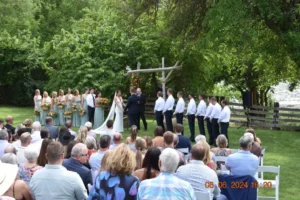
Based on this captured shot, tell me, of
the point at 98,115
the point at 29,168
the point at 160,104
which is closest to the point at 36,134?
the point at 29,168

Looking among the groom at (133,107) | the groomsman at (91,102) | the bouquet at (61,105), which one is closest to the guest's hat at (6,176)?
the groom at (133,107)

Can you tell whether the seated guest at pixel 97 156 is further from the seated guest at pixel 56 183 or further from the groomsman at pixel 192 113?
the groomsman at pixel 192 113

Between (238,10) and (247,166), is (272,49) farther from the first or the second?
(247,166)

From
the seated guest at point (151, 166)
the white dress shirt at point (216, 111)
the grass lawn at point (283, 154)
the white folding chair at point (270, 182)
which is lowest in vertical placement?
the grass lawn at point (283, 154)

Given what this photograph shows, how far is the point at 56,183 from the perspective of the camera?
249 inches

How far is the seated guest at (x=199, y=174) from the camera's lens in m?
6.78

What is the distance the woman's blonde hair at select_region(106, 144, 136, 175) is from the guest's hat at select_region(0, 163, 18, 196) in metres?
1.02

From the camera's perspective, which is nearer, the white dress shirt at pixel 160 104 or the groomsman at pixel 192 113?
the groomsman at pixel 192 113

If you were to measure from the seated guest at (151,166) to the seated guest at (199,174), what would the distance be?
0.45 m

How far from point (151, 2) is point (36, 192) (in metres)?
16.6

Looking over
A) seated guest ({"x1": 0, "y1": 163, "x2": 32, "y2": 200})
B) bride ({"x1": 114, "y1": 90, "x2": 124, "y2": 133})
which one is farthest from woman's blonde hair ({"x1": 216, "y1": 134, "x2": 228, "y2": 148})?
bride ({"x1": 114, "y1": 90, "x2": 124, "y2": 133})

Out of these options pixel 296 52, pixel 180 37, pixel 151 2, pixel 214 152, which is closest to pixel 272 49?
pixel 296 52

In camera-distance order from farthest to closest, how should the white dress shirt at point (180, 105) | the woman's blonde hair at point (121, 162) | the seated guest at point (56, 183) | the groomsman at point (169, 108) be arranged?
the groomsman at point (169, 108), the white dress shirt at point (180, 105), the seated guest at point (56, 183), the woman's blonde hair at point (121, 162)

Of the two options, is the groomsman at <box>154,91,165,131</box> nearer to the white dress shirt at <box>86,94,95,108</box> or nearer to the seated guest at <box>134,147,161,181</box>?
the white dress shirt at <box>86,94,95,108</box>
